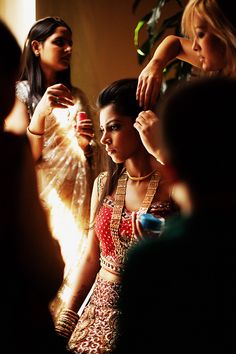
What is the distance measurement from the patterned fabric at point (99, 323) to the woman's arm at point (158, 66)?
1.77ft

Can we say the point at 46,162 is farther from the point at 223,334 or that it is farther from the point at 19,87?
the point at 223,334

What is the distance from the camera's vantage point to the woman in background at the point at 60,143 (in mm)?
2100

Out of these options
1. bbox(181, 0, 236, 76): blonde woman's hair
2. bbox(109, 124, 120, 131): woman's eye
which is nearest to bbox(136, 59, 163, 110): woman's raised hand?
bbox(109, 124, 120, 131): woman's eye

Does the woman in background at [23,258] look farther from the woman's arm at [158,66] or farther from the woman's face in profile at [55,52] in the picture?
the woman's face in profile at [55,52]

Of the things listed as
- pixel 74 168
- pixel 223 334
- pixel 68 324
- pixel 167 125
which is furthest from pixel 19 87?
pixel 223 334

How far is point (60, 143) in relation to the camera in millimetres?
2146

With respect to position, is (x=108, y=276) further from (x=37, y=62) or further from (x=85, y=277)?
(x=37, y=62)

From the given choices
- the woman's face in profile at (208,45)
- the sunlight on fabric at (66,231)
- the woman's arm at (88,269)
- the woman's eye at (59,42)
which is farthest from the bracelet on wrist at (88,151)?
the woman's face in profile at (208,45)

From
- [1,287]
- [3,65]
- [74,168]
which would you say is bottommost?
[74,168]

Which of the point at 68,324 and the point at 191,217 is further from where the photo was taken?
the point at 68,324

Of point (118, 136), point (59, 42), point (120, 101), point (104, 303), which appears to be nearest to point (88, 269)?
point (104, 303)

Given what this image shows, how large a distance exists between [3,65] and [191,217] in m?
0.53

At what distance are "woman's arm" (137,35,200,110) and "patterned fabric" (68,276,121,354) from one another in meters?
0.54

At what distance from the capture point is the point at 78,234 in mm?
2117
